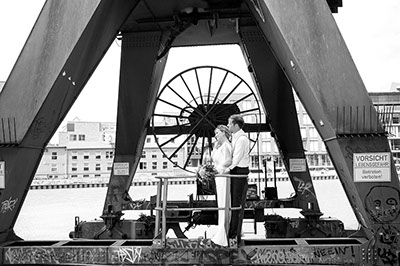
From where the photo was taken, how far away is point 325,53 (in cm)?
606

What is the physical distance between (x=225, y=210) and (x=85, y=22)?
3537mm

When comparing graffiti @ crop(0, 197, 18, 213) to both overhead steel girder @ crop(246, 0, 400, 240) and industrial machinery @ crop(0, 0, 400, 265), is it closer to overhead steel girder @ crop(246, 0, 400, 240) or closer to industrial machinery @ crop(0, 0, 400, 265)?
industrial machinery @ crop(0, 0, 400, 265)

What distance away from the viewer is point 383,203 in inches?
228

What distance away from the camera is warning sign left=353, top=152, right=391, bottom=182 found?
229 inches

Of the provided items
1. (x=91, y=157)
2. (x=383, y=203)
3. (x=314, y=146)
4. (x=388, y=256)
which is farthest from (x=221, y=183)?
(x=91, y=157)

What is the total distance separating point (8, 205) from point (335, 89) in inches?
197

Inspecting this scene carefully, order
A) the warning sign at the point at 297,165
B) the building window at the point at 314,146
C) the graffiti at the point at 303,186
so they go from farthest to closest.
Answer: the building window at the point at 314,146
the warning sign at the point at 297,165
the graffiti at the point at 303,186

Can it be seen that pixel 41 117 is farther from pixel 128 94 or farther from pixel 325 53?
pixel 128 94

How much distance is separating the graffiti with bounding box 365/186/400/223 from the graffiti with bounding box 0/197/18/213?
16.6ft

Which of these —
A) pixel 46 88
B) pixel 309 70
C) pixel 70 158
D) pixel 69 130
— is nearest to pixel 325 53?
pixel 309 70

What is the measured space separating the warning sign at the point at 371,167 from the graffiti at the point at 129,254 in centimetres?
306

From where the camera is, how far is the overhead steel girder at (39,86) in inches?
249

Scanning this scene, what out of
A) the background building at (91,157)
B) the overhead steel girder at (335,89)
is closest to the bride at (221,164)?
the overhead steel girder at (335,89)

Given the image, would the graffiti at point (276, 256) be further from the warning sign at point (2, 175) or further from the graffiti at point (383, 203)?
the warning sign at point (2, 175)
